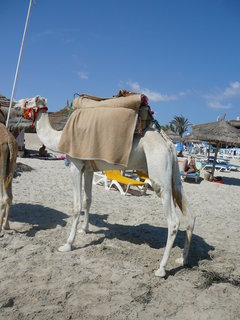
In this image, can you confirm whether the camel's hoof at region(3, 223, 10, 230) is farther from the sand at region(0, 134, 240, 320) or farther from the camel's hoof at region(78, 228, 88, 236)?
the camel's hoof at region(78, 228, 88, 236)

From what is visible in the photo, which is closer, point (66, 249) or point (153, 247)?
point (66, 249)

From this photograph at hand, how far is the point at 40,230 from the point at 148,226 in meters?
2.27

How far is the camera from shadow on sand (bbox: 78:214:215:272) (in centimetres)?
469

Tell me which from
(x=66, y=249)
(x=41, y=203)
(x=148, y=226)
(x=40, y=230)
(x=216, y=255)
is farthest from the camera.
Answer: (x=41, y=203)

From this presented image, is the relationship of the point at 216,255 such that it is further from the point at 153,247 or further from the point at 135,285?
the point at 135,285

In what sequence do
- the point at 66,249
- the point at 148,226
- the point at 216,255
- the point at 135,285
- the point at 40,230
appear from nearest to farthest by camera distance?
the point at 135,285 < the point at 66,249 < the point at 216,255 < the point at 40,230 < the point at 148,226

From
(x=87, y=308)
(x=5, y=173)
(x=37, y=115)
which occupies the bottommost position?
(x=87, y=308)

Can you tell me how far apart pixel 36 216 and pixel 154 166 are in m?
3.18

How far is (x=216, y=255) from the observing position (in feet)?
15.1

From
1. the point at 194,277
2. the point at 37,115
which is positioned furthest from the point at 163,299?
the point at 37,115

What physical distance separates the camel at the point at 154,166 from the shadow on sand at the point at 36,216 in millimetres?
1039

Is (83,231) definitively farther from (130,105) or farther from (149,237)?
Result: (130,105)

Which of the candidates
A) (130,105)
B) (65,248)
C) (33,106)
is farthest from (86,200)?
(130,105)

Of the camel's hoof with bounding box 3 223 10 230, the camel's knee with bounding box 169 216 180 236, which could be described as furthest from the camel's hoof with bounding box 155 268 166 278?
the camel's hoof with bounding box 3 223 10 230
